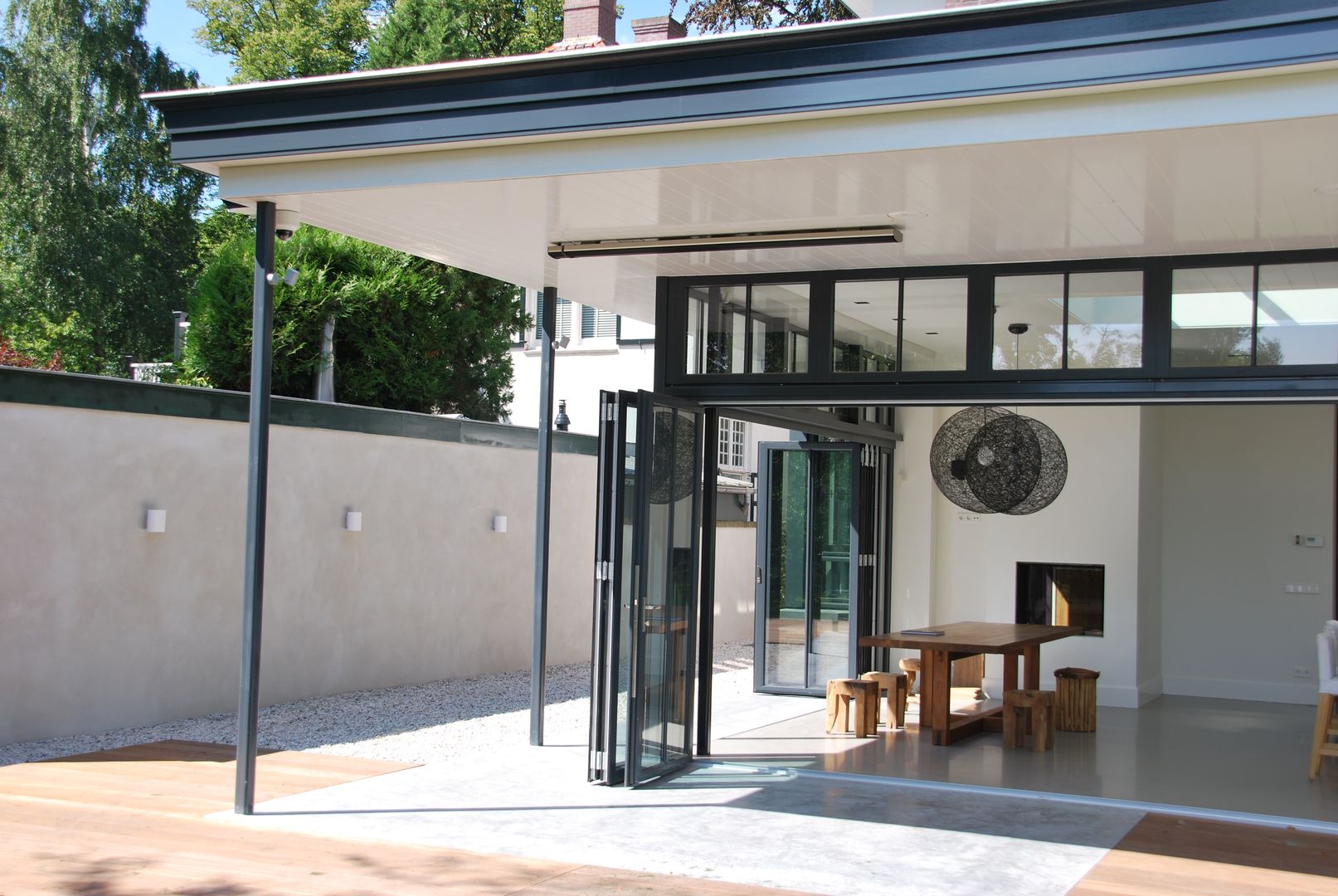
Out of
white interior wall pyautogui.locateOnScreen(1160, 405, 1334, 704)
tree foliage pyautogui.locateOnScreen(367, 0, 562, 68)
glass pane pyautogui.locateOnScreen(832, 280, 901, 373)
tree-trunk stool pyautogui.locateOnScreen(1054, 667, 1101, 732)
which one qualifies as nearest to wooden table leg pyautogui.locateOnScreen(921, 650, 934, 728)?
tree-trunk stool pyautogui.locateOnScreen(1054, 667, 1101, 732)

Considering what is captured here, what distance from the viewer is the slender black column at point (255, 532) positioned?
5.70 metres

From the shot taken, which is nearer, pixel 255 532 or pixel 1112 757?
pixel 255 532

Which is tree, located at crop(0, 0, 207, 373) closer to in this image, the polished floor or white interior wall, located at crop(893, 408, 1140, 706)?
white interior wall, located at crop(893, 408, 1140, 706)

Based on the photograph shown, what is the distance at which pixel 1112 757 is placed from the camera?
7973 mm

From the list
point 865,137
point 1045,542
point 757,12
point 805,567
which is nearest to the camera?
point 865,137

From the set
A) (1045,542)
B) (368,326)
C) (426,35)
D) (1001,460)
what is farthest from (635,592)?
(426,35)

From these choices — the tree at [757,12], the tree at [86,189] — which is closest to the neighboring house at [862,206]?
A: the tree at [757,12]

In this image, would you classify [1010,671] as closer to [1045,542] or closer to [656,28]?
[1045,542]

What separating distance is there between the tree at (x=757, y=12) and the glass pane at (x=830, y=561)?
10.6 metres

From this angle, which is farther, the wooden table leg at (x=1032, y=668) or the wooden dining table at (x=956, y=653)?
the wooden table leg at (x=1032, y=668)

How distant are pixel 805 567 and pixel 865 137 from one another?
6.19m

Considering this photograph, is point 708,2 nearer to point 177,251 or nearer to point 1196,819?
point 177,251

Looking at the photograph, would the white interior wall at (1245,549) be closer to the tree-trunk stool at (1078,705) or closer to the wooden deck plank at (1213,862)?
the tree-trunk stool at (1078,705)

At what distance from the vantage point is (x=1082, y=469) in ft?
35.3
